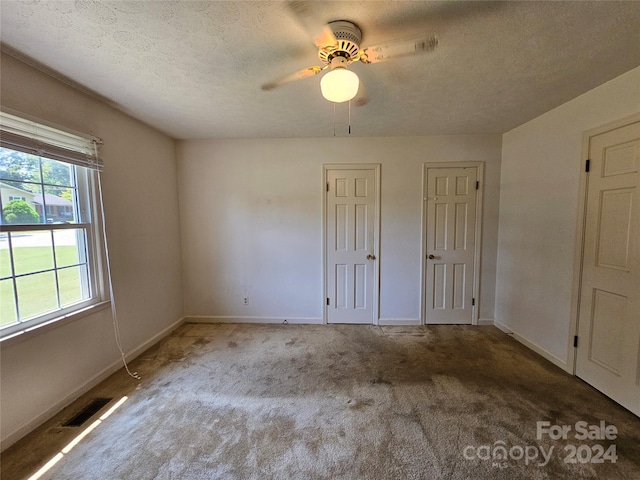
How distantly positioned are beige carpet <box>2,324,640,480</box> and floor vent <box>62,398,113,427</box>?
0.06 metres

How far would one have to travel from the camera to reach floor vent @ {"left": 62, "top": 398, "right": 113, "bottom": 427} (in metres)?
1.75

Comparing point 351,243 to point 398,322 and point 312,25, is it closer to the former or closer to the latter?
point 398,322

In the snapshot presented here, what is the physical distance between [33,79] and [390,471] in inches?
131

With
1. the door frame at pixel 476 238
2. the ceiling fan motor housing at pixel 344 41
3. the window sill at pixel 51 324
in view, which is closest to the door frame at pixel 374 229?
the door frame at pixel 476 238

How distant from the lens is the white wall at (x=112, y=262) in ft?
5.37

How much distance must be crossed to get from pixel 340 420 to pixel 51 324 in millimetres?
2146

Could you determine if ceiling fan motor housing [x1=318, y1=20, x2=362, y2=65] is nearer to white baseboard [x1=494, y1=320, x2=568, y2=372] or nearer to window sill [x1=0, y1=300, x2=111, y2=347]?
window sill [x1=0, y1=300, x2=111, y2=347]

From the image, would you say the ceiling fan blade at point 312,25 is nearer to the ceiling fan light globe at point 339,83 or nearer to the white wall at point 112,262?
the ceiling fan light globe at point 339,83

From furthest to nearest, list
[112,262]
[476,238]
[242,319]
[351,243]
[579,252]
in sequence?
[242,319] < [351,243] < [476,238] < [112,262] < [579,252]

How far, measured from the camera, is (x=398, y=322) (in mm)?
3344

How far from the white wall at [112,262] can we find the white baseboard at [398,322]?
8.84ft

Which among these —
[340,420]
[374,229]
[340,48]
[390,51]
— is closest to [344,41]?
[340,48]

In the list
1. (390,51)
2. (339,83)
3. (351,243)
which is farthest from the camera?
(351,243)

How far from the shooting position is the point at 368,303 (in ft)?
11.0
